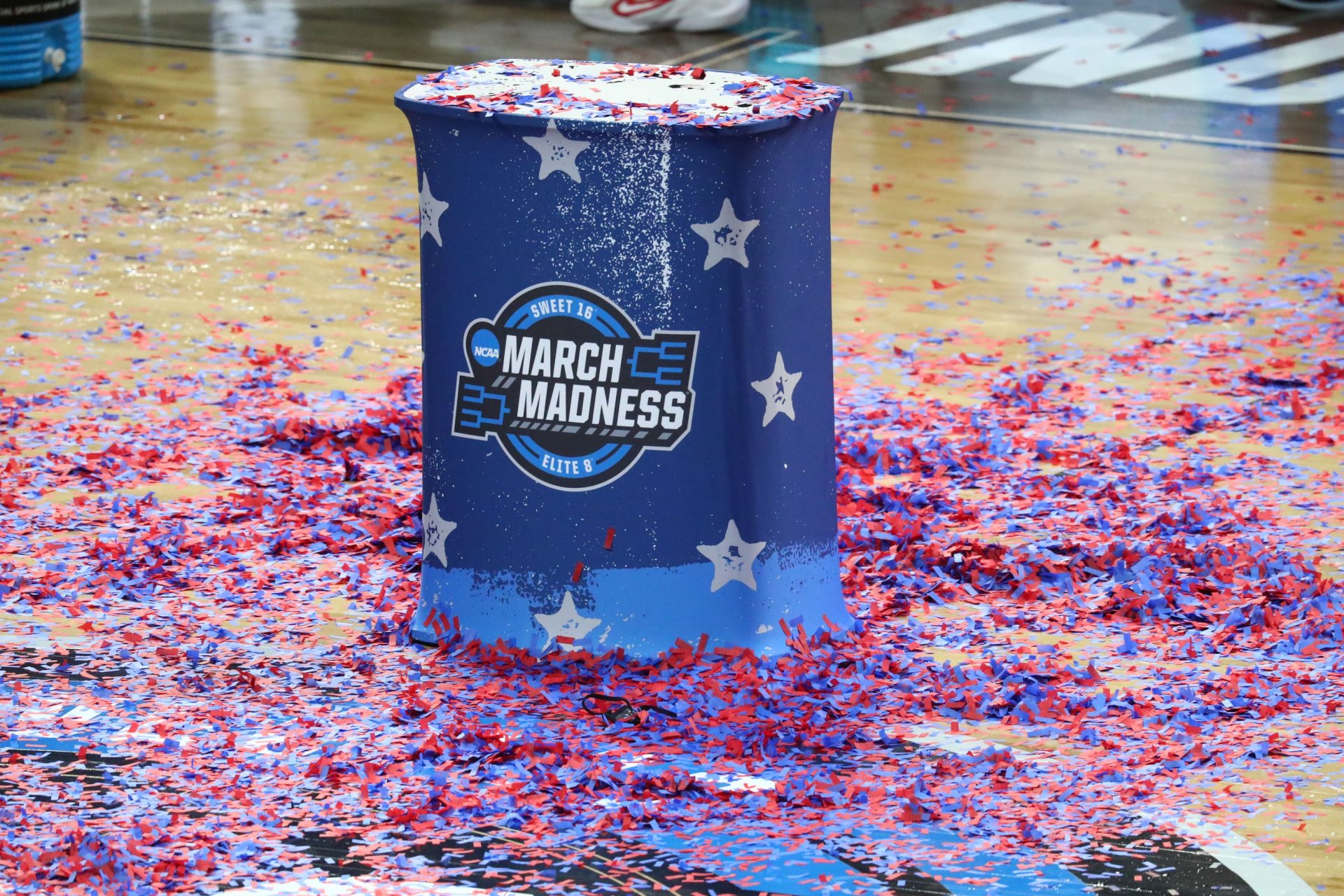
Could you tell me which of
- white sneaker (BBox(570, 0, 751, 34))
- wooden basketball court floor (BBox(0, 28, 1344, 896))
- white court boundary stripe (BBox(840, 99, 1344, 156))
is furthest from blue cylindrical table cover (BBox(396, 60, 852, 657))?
white sneaker (BBox(570, 0, 751, 34))

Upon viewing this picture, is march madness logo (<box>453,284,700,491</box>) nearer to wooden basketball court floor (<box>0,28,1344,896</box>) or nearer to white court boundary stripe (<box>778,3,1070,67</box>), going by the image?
wooden basketball court floor (<box>0,28,1344,896</box>)

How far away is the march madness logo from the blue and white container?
20.8 ft

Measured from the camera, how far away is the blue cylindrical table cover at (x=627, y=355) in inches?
123

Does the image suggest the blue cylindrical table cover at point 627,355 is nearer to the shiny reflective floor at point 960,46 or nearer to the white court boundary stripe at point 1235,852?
the white court boundary stripe at point 1235,852

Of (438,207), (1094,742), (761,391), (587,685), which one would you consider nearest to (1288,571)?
(1094,742)

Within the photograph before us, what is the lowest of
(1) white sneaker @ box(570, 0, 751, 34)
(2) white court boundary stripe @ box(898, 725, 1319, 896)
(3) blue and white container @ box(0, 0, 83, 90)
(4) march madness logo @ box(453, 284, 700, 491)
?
(2) white court boundary stripe @ box(898, 725, 1319, 896)

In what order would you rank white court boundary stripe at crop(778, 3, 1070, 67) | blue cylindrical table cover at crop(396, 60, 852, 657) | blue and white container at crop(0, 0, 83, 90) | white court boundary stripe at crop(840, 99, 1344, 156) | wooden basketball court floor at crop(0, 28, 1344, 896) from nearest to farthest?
1. blue cylindrical table cover at crop(396, 60, 852, 657)
2. wooden basketball court floor at crop(0, 28, 1344, 896)
3. white court boundary stripe at crop(840, 99, 1344, 156)
4. blue and white container at crop(0, 0, 83, 90)
5. white court boundary stripe at crop(778, 3, 1070, 67)

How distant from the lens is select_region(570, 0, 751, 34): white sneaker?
10.8 meters

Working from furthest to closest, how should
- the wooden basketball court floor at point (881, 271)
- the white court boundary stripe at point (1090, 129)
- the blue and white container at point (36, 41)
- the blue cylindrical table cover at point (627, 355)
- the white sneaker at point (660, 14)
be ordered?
the white sneaker at point (660, 14) → the blue and white container at point (36, 41) → the white court boundary stripe at point (1090, 129) → the wooden basketball court floor at point (881, 271) → the blue cylindrical table cover at point (627, 355)

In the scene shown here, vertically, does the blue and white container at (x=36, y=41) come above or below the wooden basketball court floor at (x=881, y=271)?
above

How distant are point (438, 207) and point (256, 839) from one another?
1146 mm

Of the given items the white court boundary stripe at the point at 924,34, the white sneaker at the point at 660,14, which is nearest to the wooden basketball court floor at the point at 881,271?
the white court boundary stripe at the point at 924,34

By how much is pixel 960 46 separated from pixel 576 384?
792cm

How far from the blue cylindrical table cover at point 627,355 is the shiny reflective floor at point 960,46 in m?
5.47
